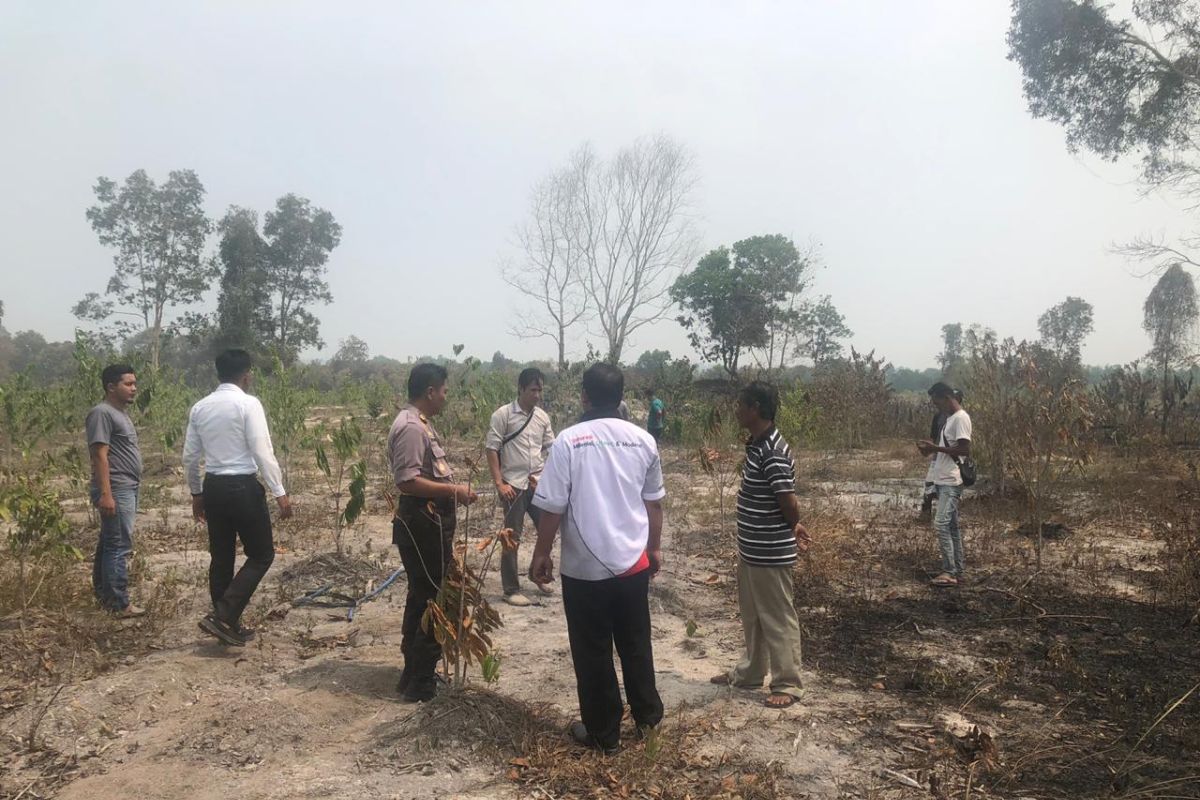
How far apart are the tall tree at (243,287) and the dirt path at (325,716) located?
28.4m

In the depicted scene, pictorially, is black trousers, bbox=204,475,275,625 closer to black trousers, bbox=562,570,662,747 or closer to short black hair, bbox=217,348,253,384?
short black hair, bbox=217,348,253,384

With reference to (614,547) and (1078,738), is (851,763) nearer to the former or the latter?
(1078,738)

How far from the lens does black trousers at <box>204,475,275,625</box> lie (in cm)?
432

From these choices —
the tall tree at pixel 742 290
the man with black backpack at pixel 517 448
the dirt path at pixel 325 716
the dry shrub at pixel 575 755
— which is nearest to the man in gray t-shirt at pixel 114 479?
the dirt path at pixel 325 716

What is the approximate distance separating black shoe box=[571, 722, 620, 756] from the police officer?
2.79ft

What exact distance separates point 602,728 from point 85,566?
5668mm

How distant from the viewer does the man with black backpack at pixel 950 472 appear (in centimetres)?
596

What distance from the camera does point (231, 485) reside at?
14.2ft

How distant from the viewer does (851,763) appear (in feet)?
10.9

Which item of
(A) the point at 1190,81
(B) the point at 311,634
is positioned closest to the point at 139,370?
(B) the point at 311,634

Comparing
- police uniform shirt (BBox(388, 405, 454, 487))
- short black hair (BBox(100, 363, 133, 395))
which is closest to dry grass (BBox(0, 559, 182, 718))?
short black hair (BBox(100, 363, 133, 395))

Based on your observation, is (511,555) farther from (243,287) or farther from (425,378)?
(243,287)

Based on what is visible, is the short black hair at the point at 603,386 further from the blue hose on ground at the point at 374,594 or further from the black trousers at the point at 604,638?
the blue hose on ground at the point at 374,594

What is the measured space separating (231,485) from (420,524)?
1.31 m
